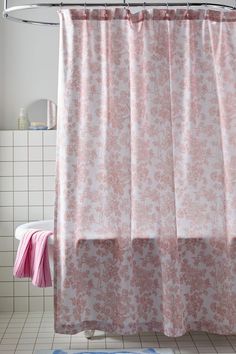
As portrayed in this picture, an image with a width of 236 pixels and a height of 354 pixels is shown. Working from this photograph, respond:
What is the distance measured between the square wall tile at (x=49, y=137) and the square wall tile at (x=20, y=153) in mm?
180

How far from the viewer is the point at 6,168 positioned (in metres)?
4.58

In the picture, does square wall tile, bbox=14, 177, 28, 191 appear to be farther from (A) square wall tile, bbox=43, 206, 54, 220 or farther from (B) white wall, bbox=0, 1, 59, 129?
(B) white wall, bbox=0, 1, 59, 129

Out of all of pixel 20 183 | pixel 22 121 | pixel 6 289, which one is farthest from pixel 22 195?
pixel 6 289

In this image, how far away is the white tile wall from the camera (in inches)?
180

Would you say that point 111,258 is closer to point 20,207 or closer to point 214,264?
point 214,264

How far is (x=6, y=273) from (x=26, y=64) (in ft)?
5.95

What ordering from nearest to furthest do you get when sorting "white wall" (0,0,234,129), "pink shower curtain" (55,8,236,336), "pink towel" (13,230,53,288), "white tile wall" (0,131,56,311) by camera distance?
"pink shower curtain" (55,8,236,336) < "pink towel" (13,230,53,288) < "white tile wall" (0,131,56,311) < "white wall" (0,0,234,129)

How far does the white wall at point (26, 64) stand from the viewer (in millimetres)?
4676

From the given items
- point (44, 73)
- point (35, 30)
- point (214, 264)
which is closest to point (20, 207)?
point (44, 73)

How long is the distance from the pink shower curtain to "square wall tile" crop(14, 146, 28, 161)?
1118 millimetres

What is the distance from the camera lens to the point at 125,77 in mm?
3539

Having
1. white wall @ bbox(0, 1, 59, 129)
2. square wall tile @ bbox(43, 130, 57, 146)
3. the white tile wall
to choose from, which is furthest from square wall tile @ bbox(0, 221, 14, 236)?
white wall @ bbox(0, 1, 59, 129)

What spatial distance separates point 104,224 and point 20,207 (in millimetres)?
1316

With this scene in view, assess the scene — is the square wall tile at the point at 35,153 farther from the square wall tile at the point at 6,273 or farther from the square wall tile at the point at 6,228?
the square wall tile at the point at 6,273
